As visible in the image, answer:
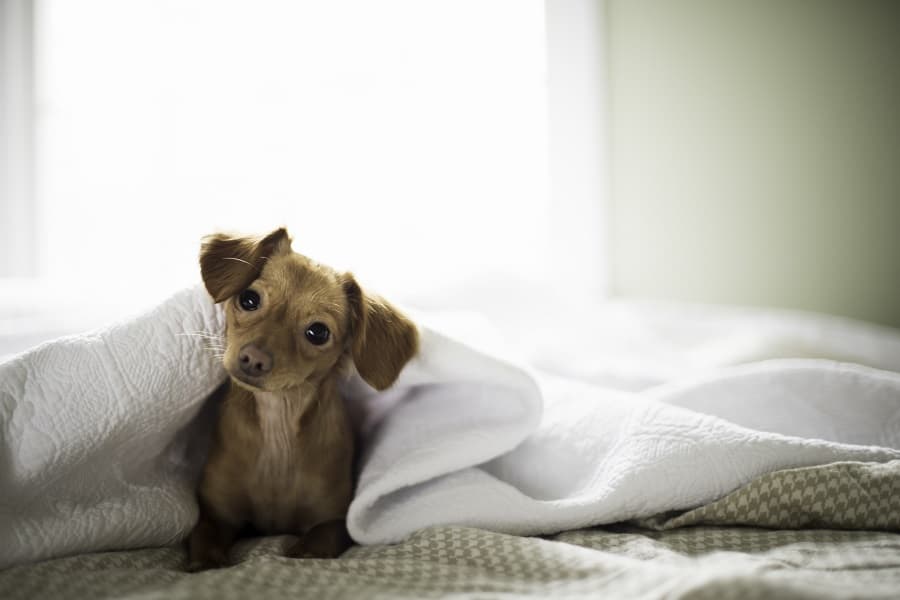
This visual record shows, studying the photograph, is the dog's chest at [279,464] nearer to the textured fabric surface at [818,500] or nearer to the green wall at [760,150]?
the textured fabric surface at [818,500]

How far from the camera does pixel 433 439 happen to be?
1.17m

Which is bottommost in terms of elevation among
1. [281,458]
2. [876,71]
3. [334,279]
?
[281,458]

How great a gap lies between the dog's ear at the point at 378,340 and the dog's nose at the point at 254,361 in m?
→ 0.15

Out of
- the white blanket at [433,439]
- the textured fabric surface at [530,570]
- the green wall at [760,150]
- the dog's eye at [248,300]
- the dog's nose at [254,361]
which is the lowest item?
the textured fabric surface at [530,570]

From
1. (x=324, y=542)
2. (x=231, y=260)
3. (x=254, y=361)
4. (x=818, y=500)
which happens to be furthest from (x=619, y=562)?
(x=231, y=260)

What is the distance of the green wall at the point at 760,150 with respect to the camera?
2.45 metres

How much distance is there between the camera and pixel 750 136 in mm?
2703

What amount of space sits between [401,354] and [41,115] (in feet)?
9.76

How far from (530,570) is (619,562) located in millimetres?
119

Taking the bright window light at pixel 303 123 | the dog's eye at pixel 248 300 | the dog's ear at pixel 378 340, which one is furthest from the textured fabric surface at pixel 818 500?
the bright window light at pixel 303 123

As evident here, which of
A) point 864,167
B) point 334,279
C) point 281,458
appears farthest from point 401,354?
point 864,167

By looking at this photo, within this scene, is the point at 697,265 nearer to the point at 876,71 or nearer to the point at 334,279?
the point at 876,71

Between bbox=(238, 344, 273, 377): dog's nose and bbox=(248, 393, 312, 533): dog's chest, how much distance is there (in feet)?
0.61

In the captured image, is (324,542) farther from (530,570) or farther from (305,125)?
(305,125)
